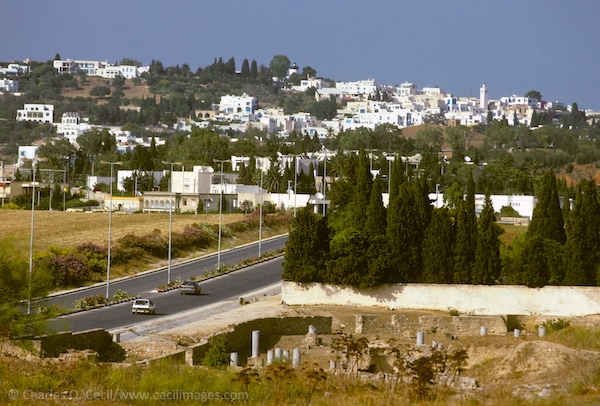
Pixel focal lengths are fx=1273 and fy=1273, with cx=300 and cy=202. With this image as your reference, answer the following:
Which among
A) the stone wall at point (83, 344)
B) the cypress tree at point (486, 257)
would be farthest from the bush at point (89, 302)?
the stone wall at point (83, 344)

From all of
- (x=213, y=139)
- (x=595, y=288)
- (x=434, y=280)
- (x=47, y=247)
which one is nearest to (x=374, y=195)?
(x=434, y=280)

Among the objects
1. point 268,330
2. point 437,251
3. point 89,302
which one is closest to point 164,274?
point 89,302

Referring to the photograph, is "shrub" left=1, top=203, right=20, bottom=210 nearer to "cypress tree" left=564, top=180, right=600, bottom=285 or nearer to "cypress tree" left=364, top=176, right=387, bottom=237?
"cypress tree" left=364, top=176, right=387, bottom=237

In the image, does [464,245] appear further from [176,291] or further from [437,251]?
[176,291]

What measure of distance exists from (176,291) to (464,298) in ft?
47.1

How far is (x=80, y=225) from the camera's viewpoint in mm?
85500

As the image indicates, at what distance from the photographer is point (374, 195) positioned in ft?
188

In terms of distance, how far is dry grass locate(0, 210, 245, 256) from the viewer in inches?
2960

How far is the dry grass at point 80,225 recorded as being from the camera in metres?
75.2

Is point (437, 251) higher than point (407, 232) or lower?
lower

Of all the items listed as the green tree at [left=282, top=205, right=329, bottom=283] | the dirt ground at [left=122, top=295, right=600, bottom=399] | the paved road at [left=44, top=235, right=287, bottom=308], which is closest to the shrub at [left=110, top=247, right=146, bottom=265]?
the paved road at [left=44, top=235, right=287, bottom=308]

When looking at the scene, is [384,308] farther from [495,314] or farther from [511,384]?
[511,384]

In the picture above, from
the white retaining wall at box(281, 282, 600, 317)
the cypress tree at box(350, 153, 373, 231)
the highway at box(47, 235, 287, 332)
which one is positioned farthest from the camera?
the cypress tree at box(350, 153, 373, 231)

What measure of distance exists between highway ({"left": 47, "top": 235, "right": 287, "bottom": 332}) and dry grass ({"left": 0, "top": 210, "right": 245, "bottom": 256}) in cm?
639
